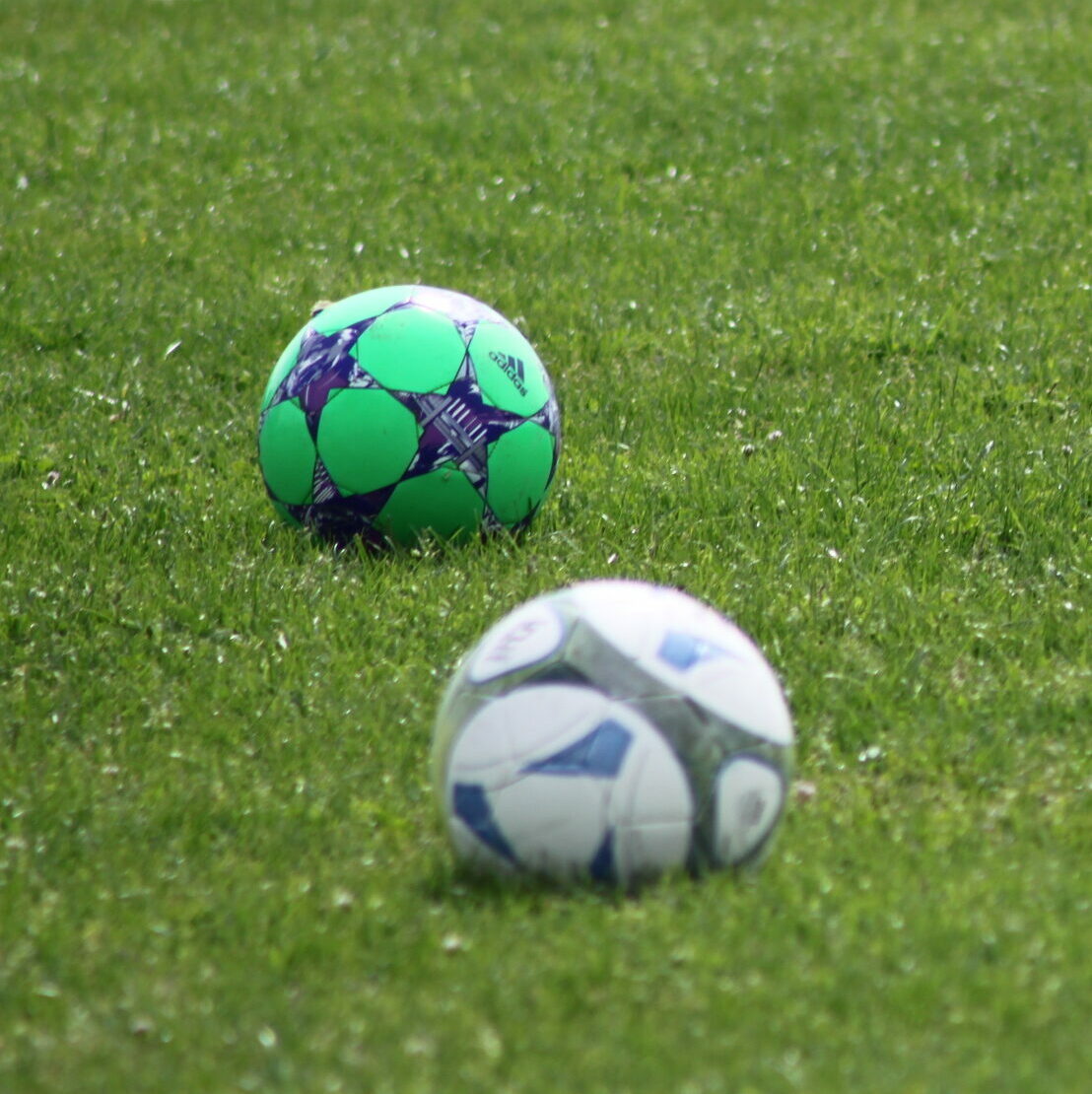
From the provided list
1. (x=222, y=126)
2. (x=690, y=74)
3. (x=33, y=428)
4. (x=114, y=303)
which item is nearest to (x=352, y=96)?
(x=222, y=126)

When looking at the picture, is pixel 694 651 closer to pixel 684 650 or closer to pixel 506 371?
pixel 684 650

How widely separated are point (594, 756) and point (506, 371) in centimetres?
253

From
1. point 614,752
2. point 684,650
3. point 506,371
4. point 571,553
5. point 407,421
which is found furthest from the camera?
point 571,553

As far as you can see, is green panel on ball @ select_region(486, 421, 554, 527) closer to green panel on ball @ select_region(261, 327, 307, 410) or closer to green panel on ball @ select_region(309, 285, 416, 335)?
green panel on ball @ select_region(309, 285, 416, 335)

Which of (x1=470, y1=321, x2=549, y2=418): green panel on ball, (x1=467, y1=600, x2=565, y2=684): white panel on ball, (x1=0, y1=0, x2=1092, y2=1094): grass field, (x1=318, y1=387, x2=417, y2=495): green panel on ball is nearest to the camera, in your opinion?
(x1=0, y1=0, x2=1092, y2=1094): grass field

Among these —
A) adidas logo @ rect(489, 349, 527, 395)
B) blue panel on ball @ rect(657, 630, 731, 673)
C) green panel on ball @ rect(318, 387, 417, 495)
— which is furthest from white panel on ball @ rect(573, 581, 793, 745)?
adidas logo @ rect(489, 349, 527, 395)

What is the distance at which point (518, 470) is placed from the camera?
624 cm

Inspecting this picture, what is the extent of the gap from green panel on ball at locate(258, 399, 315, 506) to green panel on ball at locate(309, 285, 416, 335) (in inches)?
13.2

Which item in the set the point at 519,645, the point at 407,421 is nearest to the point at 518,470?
the point at 407,421

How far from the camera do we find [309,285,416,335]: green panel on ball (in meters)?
6.20

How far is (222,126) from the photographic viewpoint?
41.6ft

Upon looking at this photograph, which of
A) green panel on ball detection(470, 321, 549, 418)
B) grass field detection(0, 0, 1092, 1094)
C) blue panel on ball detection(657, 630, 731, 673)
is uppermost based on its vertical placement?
green panel on ball detection(470, 321, 549, 418)

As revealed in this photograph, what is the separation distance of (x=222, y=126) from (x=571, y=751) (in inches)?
387

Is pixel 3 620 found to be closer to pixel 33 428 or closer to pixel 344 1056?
pixel 33 428
